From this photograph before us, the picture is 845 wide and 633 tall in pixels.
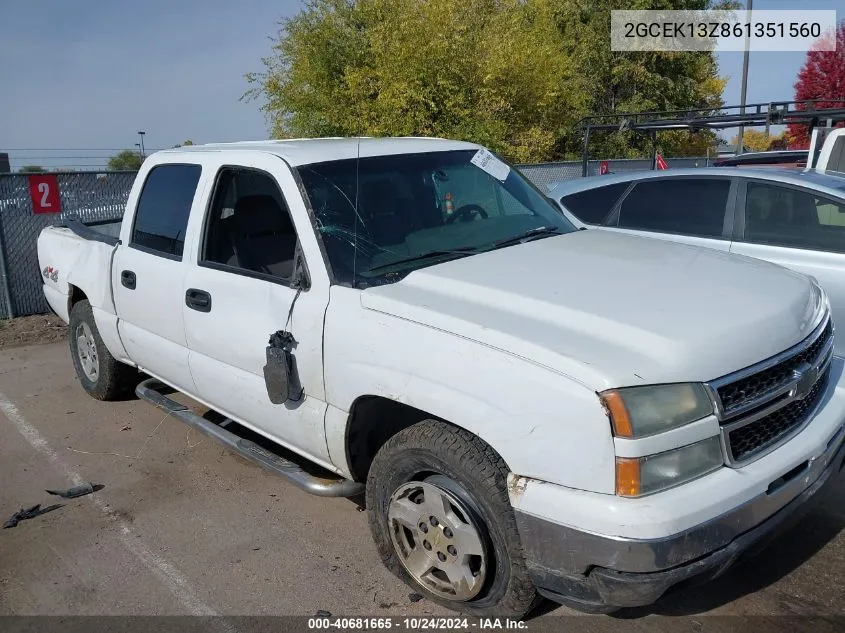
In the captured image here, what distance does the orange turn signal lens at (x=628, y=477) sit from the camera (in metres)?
2.27

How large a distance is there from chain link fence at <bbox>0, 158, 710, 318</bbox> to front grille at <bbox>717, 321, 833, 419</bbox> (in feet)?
21.4

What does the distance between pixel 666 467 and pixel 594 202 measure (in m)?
4.37

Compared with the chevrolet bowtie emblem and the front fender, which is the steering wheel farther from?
the chevrolet bowtie emblem

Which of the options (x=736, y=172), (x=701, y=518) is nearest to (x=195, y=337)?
(x=701, y=518)

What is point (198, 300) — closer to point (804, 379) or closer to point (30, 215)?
point (804, 379)

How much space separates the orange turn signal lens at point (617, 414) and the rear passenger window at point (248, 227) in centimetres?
189

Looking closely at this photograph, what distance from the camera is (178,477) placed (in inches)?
178

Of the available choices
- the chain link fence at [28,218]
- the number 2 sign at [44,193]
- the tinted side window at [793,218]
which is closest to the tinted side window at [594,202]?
the tinted side window at [793,218]

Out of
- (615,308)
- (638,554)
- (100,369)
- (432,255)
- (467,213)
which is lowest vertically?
(100,369)

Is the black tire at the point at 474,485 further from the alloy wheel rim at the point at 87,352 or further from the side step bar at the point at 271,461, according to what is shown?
the alloy wheel rim at the point at 87,352

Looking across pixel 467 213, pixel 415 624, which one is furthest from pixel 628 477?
pixel 467 213

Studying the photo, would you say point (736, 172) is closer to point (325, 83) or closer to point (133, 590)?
point (133, 590)

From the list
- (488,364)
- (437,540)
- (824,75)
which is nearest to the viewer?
(488,364)

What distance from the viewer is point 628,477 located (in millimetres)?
2281
